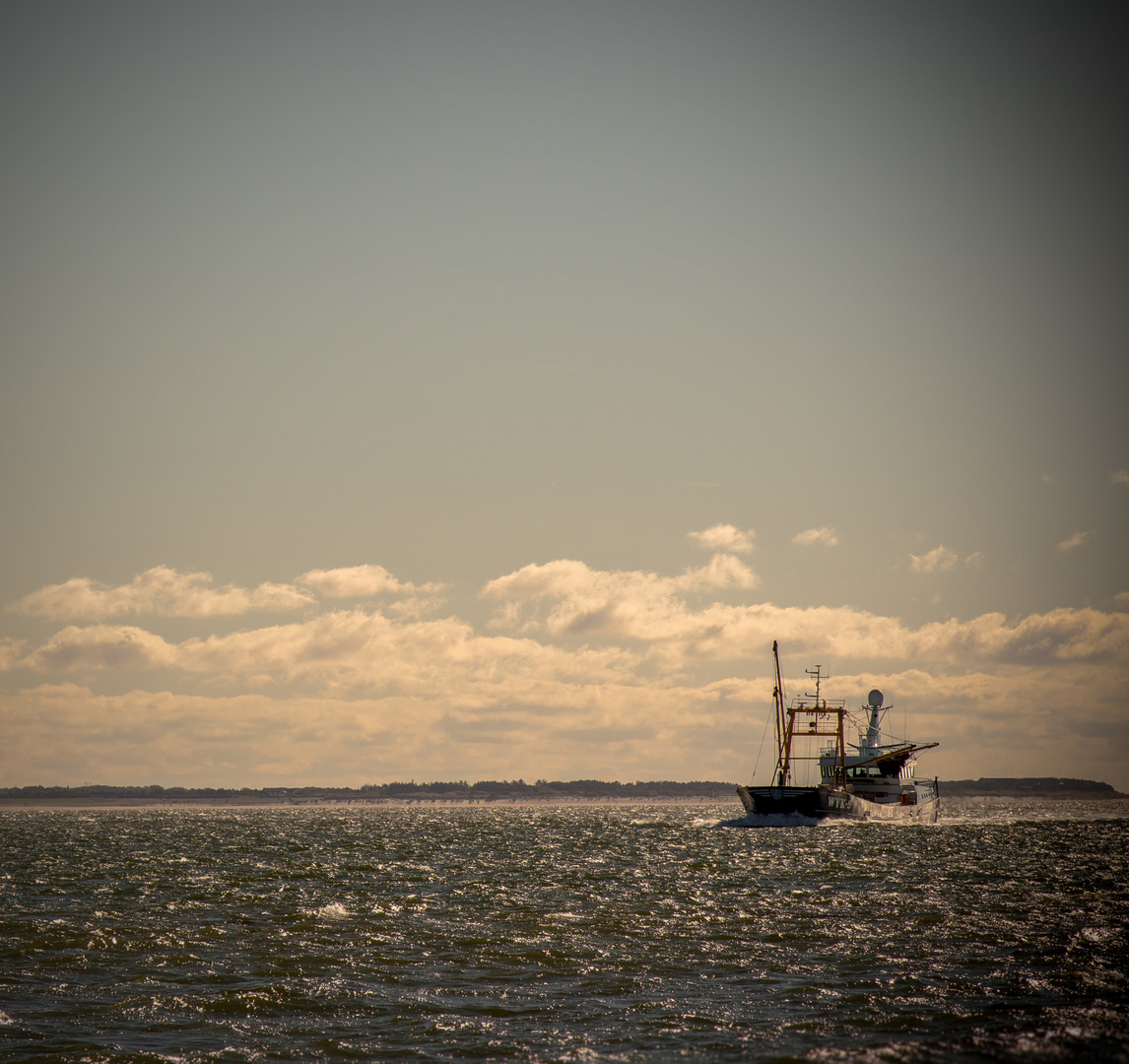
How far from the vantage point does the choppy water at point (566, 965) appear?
48.3 feet

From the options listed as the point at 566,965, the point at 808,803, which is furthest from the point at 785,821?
the point at 566,965

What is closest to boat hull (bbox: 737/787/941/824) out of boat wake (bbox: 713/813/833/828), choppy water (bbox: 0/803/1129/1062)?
boat wake (bbox: 713/813/833/828)

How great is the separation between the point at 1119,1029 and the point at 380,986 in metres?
12.6

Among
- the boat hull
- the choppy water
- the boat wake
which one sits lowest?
the boat wake

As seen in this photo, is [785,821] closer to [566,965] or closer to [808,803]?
[808,803]

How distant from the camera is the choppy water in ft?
48.3

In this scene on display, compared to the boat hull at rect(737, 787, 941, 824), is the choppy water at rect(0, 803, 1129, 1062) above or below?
above

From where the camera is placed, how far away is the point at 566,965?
20.4 metres

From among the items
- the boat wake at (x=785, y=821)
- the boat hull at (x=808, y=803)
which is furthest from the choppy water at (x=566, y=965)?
the boat wake at (x=785, y=821)

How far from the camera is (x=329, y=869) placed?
143 feet

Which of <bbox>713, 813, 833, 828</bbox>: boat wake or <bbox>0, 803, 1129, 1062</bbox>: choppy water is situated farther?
<bbox>713, 813, 833, 828</bbox>: boat wake

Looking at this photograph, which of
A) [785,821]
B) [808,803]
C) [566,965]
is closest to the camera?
[566,965]

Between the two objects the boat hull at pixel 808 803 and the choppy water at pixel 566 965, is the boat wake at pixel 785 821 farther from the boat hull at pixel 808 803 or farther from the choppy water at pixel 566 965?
the choppy water at pixel 566 965

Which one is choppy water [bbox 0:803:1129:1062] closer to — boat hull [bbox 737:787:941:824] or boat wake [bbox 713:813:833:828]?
boat hull [bbox 737:787:941:824]
